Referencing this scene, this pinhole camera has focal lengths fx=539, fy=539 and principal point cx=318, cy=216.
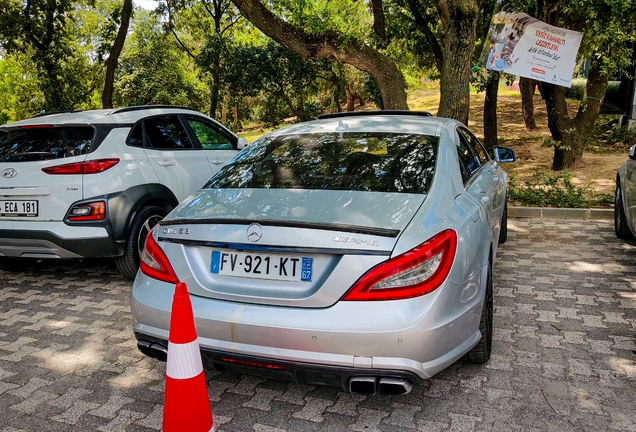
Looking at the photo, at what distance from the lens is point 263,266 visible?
8.43 feet

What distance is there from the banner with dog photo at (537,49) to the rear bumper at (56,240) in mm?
7316

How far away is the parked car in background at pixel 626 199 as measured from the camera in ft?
17.8

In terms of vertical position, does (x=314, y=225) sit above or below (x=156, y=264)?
above

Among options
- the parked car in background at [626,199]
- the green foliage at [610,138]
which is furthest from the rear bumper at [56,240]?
the green foliage at [610,138]

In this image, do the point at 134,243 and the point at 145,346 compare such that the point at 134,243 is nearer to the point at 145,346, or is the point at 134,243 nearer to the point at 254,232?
the point at 145,346

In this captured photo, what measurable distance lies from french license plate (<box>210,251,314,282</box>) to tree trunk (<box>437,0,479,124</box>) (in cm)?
703

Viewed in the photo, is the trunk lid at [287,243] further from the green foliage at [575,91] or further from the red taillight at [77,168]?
the green foliage at [575,91]

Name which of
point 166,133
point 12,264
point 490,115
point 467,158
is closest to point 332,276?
point 467,158

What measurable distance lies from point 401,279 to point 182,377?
104 cm

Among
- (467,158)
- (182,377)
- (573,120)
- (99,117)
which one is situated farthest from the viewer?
(573,120)

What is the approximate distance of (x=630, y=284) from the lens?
4.83m

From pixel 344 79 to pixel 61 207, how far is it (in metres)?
14.3

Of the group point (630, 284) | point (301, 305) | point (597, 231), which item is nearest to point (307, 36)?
point (597, 231)

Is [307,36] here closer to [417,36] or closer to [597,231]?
[417,36]
